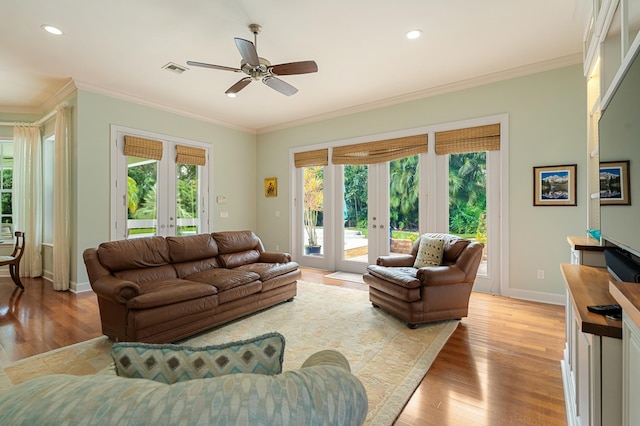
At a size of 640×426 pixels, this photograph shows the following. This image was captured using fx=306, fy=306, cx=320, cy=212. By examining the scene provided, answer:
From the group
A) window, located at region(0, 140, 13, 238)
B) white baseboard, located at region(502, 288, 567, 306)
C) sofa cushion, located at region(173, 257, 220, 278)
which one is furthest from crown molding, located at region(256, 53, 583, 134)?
window, located at region(0, 140, 13, 238)

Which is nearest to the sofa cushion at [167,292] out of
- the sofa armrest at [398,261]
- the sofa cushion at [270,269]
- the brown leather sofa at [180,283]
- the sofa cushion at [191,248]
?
the brown leather sofa at [180,283]

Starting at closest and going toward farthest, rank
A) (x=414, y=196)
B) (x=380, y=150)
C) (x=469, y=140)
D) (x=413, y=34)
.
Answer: (x=413, y=34), (x=469, y=140), (x=414, y=196), (x=380, y=150)

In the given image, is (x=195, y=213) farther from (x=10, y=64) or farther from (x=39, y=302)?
(x=10, y=64)

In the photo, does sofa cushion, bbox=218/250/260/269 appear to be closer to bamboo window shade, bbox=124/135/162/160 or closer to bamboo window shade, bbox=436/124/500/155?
bamboo window shade, bbox=124/135/162/160

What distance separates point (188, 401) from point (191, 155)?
230 inches

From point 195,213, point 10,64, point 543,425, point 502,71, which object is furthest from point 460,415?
point 10,64

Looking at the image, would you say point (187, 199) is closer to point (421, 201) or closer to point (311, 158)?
point (311, 158)

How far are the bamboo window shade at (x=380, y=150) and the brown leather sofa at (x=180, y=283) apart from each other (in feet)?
7.75

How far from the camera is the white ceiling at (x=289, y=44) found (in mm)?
2797

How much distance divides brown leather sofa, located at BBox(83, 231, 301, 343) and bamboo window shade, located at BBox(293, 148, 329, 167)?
2308 mm

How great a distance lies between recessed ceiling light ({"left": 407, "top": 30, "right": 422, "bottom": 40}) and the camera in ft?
10.3

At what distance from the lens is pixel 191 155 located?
5754mm

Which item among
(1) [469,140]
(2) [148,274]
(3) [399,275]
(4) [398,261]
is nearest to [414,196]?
(1) [469,140]

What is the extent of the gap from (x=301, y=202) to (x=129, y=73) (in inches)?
140
